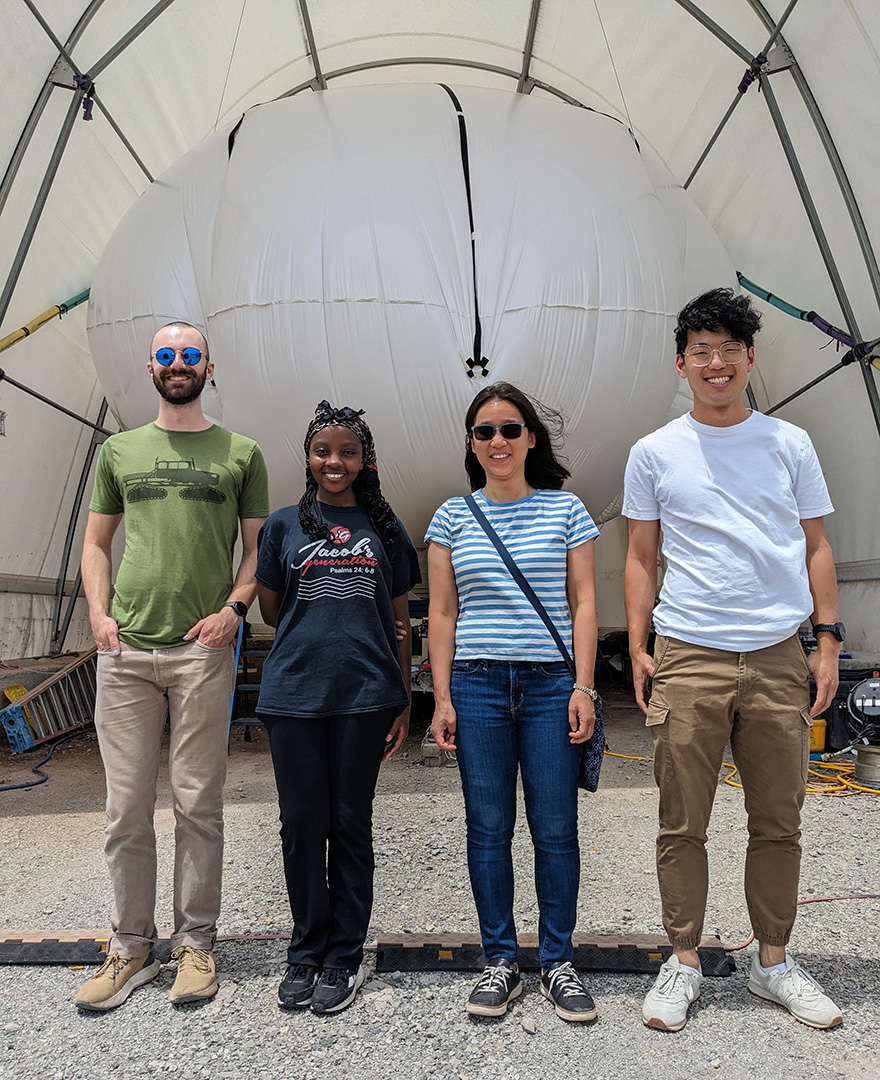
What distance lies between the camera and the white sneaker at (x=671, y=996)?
2266mm

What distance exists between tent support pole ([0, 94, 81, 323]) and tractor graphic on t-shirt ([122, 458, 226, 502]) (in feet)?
15.8

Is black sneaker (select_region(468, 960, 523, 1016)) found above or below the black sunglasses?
below

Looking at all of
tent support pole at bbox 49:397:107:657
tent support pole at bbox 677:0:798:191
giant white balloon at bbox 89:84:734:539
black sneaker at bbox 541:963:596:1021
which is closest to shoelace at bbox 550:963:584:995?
black sneaker at bbox 541:963:596:1021

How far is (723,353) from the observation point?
2.38m

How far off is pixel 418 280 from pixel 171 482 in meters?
2.47

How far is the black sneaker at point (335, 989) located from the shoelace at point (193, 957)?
0.35 metres

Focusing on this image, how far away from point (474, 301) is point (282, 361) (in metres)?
1.10

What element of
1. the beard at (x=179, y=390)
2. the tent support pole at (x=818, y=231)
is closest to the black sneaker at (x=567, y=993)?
the beard at (x=179, y=390)

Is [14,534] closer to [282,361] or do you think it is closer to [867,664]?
[282,361]

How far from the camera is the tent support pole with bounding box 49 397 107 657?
824cm

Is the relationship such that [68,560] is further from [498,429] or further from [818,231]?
[818,231]

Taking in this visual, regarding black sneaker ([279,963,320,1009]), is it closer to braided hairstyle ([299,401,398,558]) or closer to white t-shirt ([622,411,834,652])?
braided hairstyle ([299,401,398,558])

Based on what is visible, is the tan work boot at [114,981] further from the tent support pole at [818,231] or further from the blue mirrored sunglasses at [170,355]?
the tent support pole at [818,231]

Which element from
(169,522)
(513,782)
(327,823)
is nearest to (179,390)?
(169,522)
